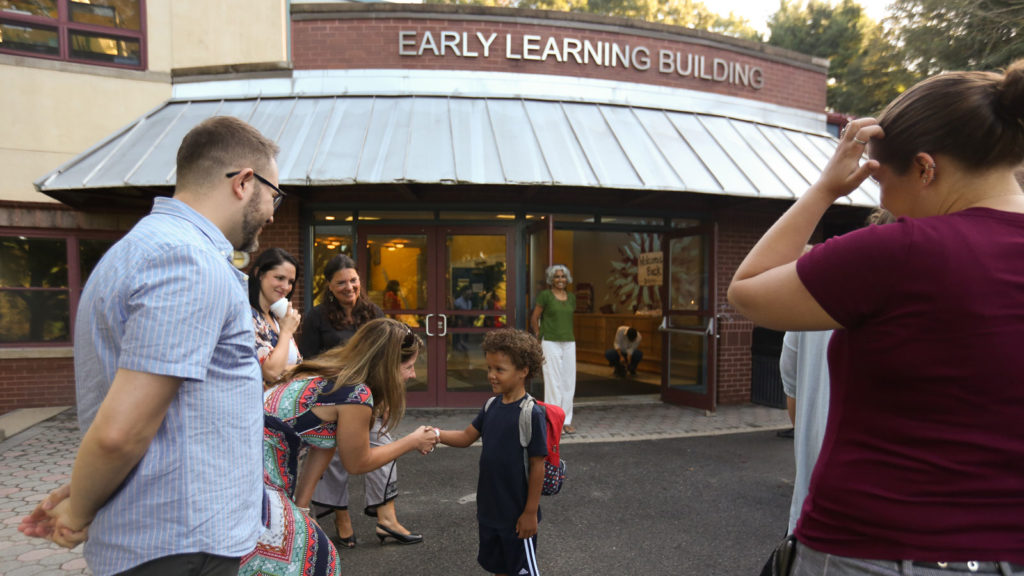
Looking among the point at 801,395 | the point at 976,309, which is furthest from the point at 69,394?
the point at 976,309

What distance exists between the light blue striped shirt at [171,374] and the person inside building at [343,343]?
238cm

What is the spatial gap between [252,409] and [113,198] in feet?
26.3

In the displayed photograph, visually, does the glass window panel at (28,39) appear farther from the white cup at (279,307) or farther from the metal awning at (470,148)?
the white cup at (279,307)

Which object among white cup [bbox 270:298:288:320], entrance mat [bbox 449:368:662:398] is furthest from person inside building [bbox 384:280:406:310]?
white cup [bbox 270:298:288:320]

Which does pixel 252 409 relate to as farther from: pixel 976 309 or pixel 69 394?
pixel 69 394

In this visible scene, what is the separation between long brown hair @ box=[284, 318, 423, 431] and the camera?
2531mm

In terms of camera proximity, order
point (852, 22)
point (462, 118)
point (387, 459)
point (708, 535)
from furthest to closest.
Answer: point (852, 22) < point (462, 118) < point (708, 535) < point (387, 459)

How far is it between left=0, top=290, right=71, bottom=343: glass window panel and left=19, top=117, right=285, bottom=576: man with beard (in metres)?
8.61

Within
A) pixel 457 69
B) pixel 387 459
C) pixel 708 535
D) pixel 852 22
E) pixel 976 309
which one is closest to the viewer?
pixel 976 309

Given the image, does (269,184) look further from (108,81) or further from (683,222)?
(108,81)

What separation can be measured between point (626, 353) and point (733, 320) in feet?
10.1

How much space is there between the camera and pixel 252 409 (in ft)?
4.89

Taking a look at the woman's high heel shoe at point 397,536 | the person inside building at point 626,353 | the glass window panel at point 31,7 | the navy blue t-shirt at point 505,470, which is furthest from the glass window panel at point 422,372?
the glass window panel at point 31,7

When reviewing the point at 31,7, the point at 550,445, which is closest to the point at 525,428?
the point at 550,445
